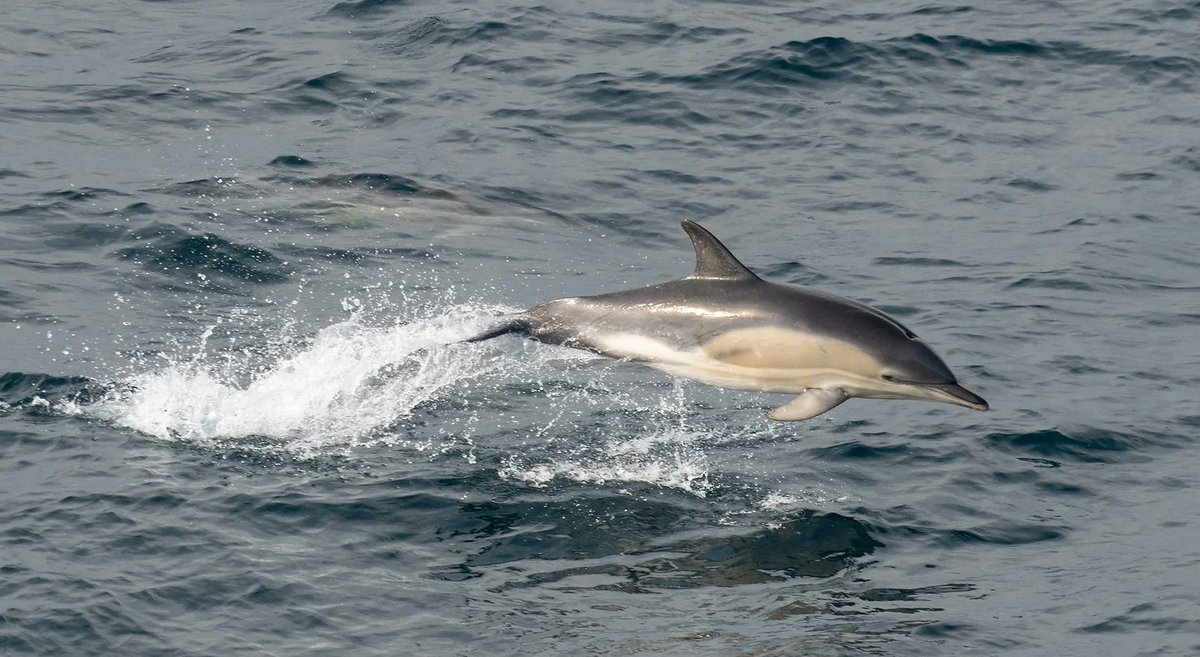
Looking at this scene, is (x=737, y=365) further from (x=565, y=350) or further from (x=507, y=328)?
(x=565, y=350)

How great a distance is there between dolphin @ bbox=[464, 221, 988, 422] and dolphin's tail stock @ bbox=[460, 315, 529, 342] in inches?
20.5

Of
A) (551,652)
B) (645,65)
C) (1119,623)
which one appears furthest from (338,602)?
(645,65)

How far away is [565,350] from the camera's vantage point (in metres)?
14.7

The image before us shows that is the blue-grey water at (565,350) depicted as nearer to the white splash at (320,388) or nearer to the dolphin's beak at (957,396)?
the white splash at (320,388)

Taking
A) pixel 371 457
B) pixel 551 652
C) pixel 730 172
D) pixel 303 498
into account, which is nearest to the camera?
pixel 551 652

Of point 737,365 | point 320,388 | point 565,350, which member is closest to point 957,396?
point 737,365

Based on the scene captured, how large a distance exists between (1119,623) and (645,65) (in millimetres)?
14651

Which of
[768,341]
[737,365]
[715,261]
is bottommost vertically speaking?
[737,365]

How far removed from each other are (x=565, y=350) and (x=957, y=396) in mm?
4472

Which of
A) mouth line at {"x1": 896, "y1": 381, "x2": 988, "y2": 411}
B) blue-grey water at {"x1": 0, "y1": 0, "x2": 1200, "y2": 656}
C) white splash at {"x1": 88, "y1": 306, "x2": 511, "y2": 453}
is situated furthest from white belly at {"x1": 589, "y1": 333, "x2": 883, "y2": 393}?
white splash at {"x1": 88, "y1": 306, "x2": 511, "y2": 453}

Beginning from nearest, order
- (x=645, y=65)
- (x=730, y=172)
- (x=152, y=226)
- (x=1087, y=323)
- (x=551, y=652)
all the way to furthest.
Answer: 1. (x=551, y=652)
2. (x=1087, y=323)
3. (x=152, y=226)
4. (x=730, y=172)
5. (x=645, y=65)

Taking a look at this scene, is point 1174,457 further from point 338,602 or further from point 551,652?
point 338,602

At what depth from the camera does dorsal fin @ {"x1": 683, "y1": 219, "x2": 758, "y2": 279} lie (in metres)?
11.3

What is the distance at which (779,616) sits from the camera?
33.0 feet
